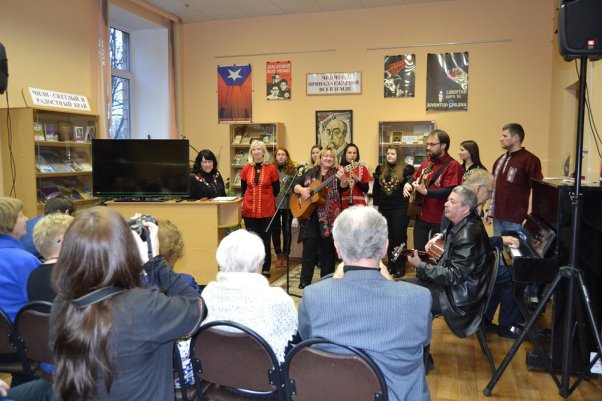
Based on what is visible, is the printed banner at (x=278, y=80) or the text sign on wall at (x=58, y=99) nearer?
the text sign on wall at (x=58, y=99)

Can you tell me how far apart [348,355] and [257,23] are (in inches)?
262

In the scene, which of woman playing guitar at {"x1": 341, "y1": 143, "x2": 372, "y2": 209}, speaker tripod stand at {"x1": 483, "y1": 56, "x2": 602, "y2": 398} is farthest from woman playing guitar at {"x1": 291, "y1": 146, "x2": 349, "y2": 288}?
speaker tripod stand at {"x1": 483, "y1": 56, "x2": 602, "y2": 398}

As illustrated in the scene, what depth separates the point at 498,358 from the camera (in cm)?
333

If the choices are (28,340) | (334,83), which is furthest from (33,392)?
(334,83)

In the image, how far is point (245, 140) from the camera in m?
7.35

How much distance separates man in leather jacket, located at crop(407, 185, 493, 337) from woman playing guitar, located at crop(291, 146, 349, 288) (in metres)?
1.83

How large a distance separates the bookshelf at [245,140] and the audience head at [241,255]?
532 cm

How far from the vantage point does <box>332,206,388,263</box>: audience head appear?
5.71 ft

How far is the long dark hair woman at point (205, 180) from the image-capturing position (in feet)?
17.1

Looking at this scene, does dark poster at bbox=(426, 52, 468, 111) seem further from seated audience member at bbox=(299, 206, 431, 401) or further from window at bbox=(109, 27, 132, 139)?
seated audience member at bbox=(299, 206, 431, 401)

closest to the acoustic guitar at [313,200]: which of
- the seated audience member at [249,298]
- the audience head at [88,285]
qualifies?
the seated audience member at [249,298]

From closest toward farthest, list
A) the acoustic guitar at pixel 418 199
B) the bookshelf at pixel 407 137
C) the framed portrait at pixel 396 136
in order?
the acoustic guitar at pixel 418 199 → the bookshelf at pixel 407 137 → the framed portrait at pixel 396 136

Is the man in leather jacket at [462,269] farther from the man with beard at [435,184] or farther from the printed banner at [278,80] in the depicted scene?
the printed banner at [278,80]

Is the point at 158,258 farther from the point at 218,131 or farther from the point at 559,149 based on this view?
the point at 218,131
